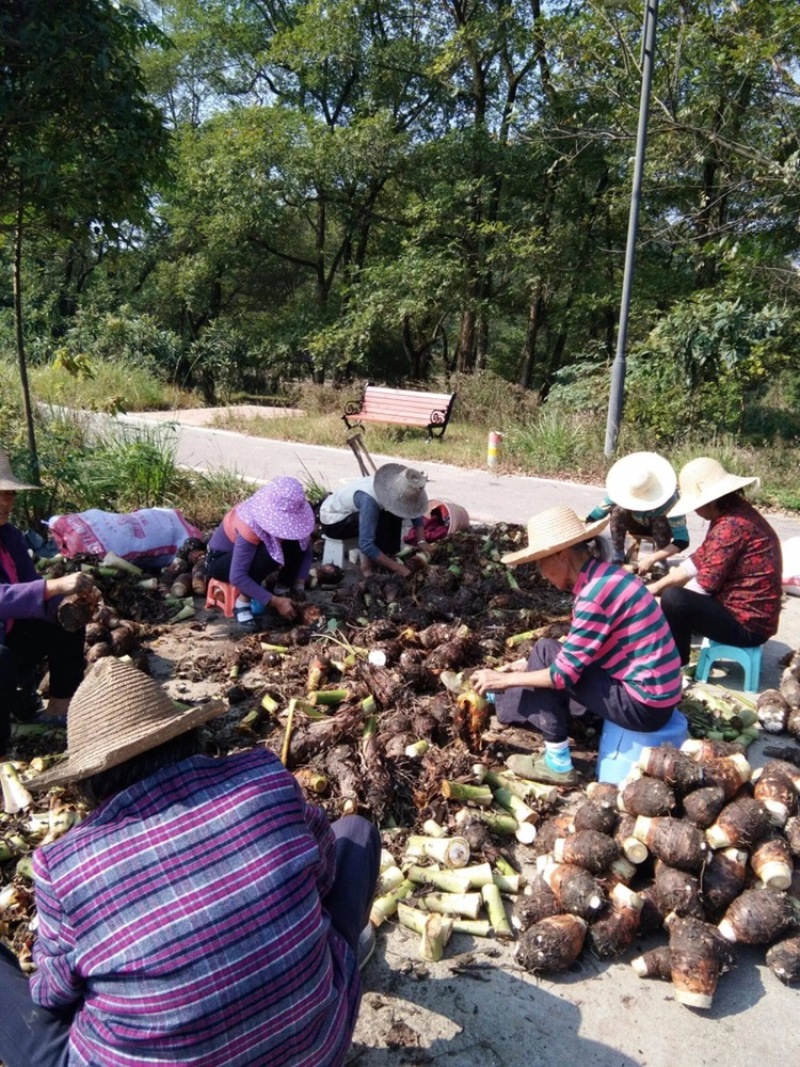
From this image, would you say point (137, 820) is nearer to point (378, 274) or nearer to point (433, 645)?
point (433, 645)

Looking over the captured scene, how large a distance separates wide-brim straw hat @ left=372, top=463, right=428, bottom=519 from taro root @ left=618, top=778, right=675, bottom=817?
3.25 metres

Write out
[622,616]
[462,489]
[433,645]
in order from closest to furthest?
[622,616] < [433,645] < [462,489]

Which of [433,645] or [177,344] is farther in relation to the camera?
[177,344]

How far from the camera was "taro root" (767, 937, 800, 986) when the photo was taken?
2529 millimetres

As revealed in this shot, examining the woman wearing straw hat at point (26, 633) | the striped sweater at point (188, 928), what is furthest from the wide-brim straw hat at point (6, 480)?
the striped sweater at point (188, 928)

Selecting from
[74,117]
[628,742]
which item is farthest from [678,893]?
[74,117]

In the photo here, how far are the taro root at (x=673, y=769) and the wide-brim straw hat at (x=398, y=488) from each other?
3.18m

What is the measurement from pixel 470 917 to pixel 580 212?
1973 cm

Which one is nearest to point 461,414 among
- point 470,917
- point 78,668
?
point 78,668

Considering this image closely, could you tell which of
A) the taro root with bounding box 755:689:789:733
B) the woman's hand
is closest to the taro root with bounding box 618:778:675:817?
the taro root with bounding box 755:689:789:733

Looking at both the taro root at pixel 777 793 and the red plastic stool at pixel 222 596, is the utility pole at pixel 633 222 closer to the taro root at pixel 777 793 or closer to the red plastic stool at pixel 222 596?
the red plastic stool at pixel 222 596

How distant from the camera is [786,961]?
2.53 metres

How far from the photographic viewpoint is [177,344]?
72.5 ft

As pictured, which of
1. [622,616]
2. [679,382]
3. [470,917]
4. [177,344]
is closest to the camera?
[470,917]
